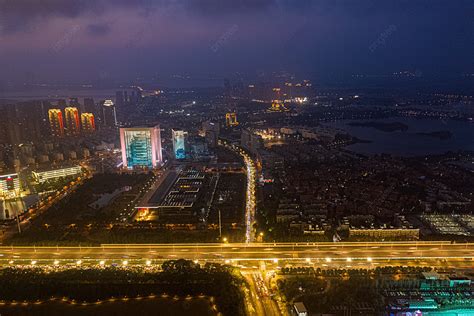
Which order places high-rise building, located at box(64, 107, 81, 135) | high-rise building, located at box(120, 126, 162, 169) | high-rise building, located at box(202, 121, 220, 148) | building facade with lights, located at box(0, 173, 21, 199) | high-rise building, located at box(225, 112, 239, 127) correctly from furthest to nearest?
high-rise building, located at box(225, 112, 239, 127) → high-rise building, located at box(64, 107, 81, 135) → high-rise building, located at box(202, 121, 220, 148) → high-rise building, located at box(120, 126, 162, 169) → building facade with lights, located at box(0, 173, 21, 199)

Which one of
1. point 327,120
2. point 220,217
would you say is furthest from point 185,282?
point 327,120

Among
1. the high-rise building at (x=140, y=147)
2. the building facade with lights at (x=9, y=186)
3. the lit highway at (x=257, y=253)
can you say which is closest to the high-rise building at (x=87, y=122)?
the high-rise building at (x=140, y=147)

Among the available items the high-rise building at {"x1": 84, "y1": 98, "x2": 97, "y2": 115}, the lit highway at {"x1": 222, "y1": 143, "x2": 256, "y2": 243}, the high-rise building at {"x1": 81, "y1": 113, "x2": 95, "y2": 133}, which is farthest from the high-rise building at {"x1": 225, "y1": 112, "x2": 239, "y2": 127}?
the high-rise building at {"x1": 84, "y1": 98, "x2": 97, "y2": 115}

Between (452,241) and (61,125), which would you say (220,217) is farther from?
(61,125)

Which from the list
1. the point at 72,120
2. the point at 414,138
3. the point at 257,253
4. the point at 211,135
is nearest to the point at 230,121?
the point at 211,135

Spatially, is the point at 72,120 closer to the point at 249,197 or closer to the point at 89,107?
the point at 89,107

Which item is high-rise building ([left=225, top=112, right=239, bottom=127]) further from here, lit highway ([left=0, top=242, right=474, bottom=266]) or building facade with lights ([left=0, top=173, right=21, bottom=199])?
lit highway ([left=0, top=242, right=474, bottom=266])

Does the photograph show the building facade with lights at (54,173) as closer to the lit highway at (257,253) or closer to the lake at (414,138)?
the lit highway at (257,253)

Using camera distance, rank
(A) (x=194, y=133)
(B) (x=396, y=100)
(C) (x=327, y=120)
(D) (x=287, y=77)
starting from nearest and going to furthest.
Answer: (A) (x=194, y=133) → (C) (x=327, y=120) → (B) (x=396, y=100) → (D) (x=287, y=77)
